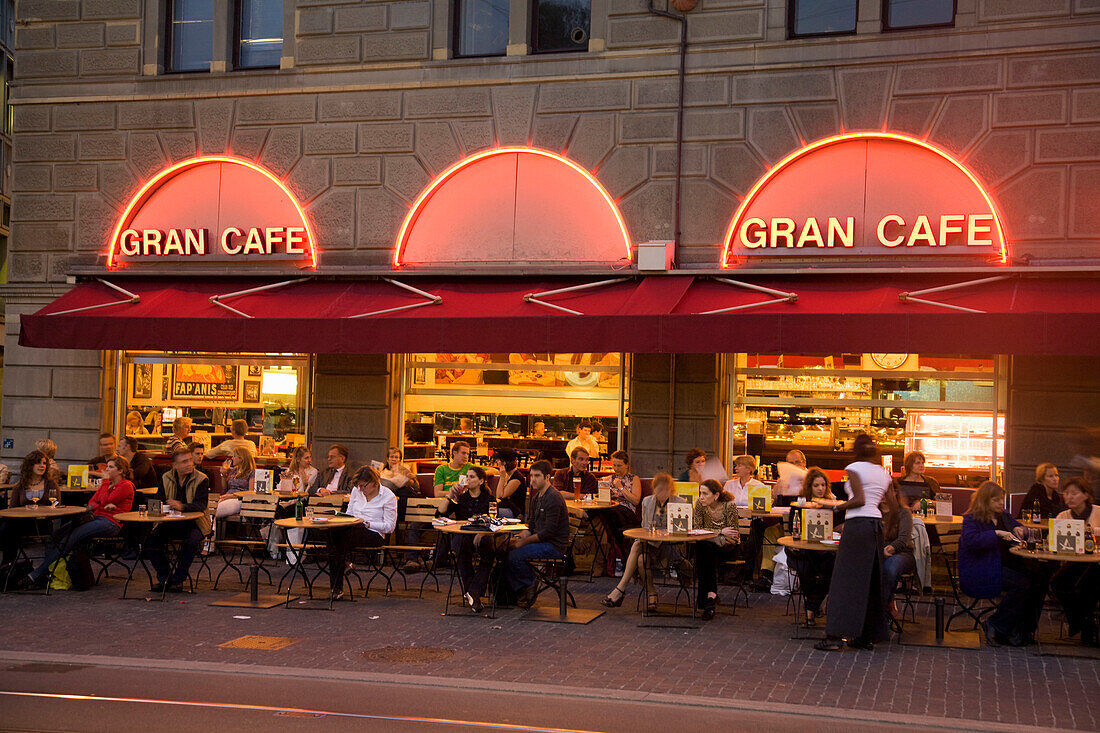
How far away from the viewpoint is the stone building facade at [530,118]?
1422 centimetres

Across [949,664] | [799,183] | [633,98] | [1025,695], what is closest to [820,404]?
[799,183]

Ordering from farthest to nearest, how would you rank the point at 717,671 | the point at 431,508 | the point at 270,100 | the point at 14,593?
1. the point at 270,100
2. the point at 431,508
3. the point at 14,593
4. the point at 717,671

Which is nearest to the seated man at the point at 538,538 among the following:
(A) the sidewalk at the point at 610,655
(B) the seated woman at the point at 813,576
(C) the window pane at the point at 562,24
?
(A) the sidewalk at the point at 610,655

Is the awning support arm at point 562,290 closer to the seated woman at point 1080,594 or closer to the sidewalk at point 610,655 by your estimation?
the sidewalk at point 610,655

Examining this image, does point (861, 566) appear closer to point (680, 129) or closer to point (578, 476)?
point (578, 476)

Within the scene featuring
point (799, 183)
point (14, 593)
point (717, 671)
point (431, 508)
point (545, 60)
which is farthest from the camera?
point (545, 60)

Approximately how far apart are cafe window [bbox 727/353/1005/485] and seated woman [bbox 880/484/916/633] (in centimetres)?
392

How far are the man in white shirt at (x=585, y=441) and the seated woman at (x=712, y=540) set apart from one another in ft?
12.7

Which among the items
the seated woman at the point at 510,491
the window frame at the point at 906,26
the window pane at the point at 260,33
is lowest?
the seated woman at the point at 510,491

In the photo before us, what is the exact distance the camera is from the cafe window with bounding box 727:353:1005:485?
14828 millimetres

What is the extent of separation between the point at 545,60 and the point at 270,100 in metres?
4.17

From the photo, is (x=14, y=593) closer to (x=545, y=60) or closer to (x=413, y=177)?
(x=413, y=177)

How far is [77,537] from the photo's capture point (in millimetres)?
12969

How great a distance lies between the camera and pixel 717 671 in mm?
9484
